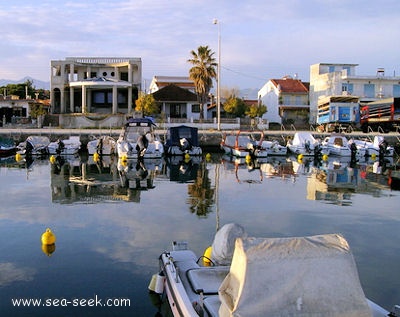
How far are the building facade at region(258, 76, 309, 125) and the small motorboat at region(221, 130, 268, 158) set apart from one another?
88.7 ft

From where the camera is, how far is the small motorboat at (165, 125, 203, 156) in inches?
1544

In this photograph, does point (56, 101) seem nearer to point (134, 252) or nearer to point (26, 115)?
point (26, 115)

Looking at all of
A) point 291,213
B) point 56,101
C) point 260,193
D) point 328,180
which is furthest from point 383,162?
point 56,101

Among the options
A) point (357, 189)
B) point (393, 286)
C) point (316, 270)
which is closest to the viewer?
point (316, 270)

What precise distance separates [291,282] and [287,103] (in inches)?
2643

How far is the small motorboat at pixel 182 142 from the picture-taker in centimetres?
3922

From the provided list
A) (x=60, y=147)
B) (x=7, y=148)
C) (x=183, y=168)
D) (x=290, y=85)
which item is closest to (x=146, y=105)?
(x=60, y=147)

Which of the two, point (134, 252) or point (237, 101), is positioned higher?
point (237, 101)

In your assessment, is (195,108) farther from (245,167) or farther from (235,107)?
(245,167)

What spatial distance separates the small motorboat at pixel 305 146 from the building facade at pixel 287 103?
26099mm

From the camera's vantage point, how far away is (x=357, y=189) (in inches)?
882

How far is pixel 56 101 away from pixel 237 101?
24.0 meters

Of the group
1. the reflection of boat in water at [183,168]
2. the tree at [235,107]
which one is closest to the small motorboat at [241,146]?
the reflection of boat in water at [183,168]

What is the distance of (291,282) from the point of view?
569 centimetres
